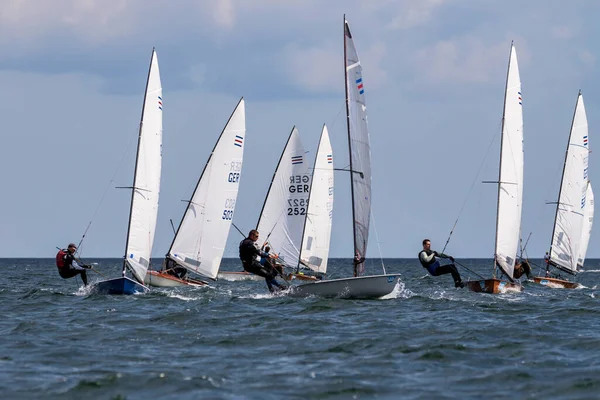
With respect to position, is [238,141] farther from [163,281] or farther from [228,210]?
[163,281]

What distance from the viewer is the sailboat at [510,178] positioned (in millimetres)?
30328

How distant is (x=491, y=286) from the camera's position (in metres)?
27.7

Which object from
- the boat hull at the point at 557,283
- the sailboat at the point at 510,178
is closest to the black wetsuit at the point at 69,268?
the sailboat at the point at 510,178

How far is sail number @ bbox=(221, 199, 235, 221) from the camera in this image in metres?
33.8

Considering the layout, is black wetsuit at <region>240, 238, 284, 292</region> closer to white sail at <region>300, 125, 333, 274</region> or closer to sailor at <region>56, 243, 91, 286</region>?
sailor at <region>56, 243, 91, 286</region>

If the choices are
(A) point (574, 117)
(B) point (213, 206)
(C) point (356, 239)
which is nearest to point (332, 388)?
(C) point (356, 239)

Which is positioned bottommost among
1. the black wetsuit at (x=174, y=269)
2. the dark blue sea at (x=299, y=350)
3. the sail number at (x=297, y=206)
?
the dark blue sea at (x=299, y=350)

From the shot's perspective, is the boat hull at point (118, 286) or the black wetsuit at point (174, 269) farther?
the black wetsuit at point (174, 269)

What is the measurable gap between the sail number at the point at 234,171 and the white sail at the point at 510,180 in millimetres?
9105

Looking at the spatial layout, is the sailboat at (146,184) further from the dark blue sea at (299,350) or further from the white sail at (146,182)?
the dark blue sea at (299,350)

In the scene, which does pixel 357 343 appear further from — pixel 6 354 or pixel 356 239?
pixel 356 239

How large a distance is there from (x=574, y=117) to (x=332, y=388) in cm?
3102

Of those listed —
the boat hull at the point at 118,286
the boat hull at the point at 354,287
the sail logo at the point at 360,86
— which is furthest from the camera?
the boat hull at the point at 118,286

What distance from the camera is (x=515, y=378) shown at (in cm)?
1311
